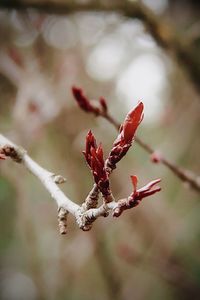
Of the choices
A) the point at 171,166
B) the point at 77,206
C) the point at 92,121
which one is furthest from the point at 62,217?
the point at 92,121

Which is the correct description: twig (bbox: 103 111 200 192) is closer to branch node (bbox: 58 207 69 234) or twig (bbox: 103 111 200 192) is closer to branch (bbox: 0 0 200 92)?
branch node (bbox: 58 207 69 234)

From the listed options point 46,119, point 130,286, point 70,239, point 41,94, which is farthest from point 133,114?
point 130,286

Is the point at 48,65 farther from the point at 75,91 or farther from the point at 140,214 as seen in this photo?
the point at 75,91

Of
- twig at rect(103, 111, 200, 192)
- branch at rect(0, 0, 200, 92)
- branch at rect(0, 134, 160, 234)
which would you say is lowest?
branch at rect(0, 134, 160, 234)

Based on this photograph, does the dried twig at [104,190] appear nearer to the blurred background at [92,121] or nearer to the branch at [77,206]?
the branch at [77,206]

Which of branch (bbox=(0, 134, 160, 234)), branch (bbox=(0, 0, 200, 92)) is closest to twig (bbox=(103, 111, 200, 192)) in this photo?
branch (bbox=(0, 134, 160, 234))

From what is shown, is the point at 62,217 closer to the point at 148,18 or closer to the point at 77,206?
the point at 77,206

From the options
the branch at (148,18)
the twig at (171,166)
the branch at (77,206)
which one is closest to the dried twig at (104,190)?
the branch at (77,206)
